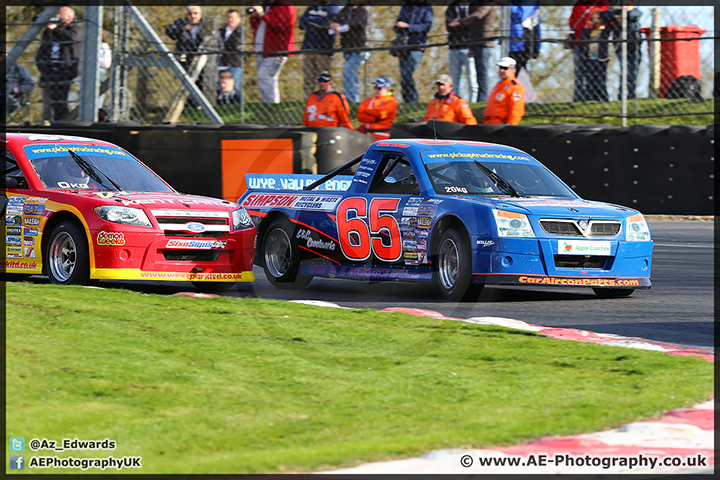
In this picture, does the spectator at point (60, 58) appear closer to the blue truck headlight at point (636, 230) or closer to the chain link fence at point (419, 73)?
the chain link fence at point (419, 73)

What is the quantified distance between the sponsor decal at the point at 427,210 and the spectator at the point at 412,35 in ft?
23.6

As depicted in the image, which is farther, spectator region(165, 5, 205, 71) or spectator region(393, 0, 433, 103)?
spectator region(165, 5, 205, 71)

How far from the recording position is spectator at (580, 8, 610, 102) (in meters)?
15.1

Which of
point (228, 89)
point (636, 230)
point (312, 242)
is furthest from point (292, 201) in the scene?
point (228, 89)

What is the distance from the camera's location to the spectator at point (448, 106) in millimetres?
15484

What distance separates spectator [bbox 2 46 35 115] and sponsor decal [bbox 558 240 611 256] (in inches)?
451

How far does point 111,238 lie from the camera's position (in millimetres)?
8633

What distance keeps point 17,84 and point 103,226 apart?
9.80m

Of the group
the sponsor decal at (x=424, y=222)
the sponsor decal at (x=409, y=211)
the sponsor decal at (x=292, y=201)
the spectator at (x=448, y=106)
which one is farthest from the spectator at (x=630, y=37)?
the sponsor decal at (x=424, y=222)

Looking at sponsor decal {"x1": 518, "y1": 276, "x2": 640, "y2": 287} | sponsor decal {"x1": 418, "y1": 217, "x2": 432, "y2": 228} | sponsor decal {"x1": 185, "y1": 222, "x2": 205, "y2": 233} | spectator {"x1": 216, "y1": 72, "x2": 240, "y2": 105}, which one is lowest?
sponsor decal {"x1": 518, "y1": 276, "x2": 640, "y2": 287}

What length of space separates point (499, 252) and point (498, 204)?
46 cm

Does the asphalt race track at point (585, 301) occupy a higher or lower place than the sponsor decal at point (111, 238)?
lower

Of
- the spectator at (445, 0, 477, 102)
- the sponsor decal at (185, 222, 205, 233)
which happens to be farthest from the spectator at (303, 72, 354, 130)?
the sponsor decal at (185, 222, 205, 233)
